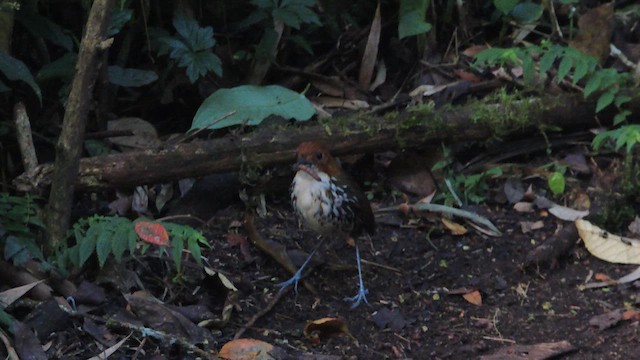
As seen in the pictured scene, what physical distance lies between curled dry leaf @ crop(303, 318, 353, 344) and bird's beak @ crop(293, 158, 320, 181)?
848 millimetres

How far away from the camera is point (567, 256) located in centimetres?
484

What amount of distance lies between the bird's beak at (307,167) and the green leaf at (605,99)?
1774mm

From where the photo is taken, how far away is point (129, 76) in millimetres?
5406

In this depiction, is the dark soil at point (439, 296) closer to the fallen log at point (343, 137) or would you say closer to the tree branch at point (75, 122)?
the fallen log at point (343, 137)

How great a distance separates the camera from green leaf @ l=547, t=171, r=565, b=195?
17.5ft

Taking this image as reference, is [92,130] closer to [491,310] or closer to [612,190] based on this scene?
[491,310]

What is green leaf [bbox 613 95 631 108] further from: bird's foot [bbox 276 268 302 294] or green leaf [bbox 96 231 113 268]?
green leaf [bbox 96 231 113 268]

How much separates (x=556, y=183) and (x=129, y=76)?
2.55 metres

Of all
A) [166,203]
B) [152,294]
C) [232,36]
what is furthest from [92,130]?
[152,294]

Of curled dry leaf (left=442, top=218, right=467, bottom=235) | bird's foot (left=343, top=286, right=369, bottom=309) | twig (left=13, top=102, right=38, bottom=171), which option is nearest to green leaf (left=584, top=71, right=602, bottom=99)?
curled dry leaf (left=442, top=218, right=467, bottom=235)

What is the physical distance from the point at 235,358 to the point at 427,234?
173 centimetres

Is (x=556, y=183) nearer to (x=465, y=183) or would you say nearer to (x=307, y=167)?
(x=465, y=183)

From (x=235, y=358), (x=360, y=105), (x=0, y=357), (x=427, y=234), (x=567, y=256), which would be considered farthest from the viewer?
(x=360, y=105)

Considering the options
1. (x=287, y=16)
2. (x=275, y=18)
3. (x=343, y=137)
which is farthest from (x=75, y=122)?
(x=275, y=18)
